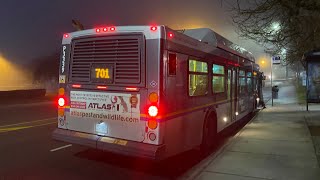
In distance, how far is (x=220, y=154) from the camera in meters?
8.69

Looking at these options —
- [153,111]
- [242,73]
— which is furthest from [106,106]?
[242,73]

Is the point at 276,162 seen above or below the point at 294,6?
below

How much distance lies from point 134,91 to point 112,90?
21.5 inches

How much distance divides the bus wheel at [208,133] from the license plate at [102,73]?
2.82m

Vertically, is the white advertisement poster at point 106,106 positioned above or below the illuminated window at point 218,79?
below

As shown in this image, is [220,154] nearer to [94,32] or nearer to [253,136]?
[253,136]

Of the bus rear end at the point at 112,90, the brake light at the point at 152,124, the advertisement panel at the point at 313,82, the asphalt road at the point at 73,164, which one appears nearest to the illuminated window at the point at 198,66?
the bus rear end at the point at 112,90

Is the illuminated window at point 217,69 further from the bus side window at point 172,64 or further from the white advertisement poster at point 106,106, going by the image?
the white advertisement poster at point 106,106

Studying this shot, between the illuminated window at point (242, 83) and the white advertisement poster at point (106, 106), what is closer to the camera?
the white advertisement poster at point (106, 106)

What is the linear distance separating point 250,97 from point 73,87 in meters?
10.8

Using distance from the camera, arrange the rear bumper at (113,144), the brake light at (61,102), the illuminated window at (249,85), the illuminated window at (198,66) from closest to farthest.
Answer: the rear bumper at (113,144), the illuminated window at (198,66), the brake light at (61,102), the illuminated window at (249,85)

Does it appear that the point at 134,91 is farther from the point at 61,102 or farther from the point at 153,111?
the point at 61,102

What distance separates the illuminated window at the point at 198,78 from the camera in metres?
8.10

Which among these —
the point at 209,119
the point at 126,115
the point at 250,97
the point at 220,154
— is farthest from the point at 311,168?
the point at 250,97
